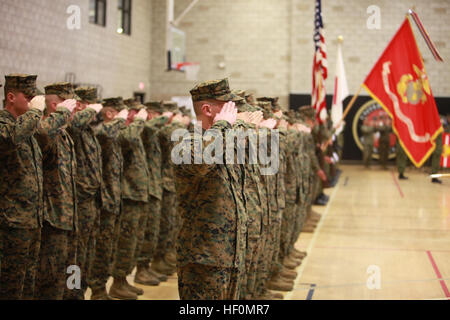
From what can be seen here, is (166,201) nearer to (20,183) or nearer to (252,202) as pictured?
(20,183)

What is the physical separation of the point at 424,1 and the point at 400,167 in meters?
9.11

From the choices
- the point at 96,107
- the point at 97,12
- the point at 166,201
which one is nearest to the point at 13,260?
the point at 96,107

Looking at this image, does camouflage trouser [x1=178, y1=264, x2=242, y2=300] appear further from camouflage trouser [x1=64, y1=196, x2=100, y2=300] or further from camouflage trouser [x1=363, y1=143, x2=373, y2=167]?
camouflage trouser [x1=363, y1=143, x2=373, y2=167]

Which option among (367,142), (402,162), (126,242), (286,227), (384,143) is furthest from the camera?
(367,142)

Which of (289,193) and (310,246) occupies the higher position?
(289,193)

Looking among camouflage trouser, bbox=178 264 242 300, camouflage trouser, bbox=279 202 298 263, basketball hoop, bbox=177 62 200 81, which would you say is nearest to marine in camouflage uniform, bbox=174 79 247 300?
camouflage trouser, bbox=178 264 242 300

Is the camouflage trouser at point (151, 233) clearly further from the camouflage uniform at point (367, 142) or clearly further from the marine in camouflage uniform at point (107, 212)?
the camouflage uniform at point (367, 142)

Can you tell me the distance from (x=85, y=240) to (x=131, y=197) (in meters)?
0.82

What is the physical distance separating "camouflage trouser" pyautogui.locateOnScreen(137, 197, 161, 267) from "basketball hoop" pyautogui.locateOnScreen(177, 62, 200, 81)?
9.76m

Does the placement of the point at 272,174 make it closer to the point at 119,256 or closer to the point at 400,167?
the point at 119,256

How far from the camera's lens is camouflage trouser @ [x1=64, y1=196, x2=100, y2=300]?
15.2ft

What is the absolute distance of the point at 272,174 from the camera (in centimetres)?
496

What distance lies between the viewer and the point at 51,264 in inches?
169
